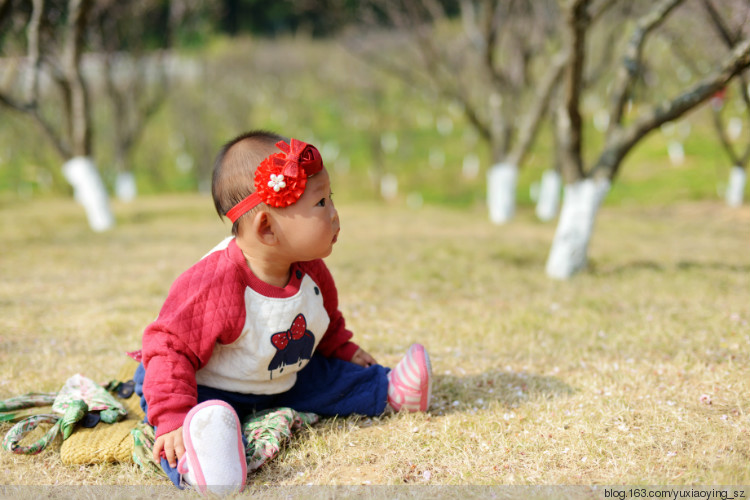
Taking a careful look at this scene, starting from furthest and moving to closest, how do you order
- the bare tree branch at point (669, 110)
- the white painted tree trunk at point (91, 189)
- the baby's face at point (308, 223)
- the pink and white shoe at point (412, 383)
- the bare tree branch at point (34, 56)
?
the white painted tree trunk at point (91, 189) < the bare tree branch at point (34, 56) < the bare tree branch at point (669, 110) < the pink and white shoe at point (412, 383) < the baby's face at point (308, 223)

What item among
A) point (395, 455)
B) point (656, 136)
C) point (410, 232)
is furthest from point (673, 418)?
point (656, 136)

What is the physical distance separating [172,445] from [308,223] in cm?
104

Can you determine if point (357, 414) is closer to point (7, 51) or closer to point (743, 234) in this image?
point (743, 234)

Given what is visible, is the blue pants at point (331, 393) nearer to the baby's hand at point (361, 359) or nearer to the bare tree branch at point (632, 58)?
the baby's hand at point (361, 359)

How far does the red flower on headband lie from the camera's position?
2.42 metres

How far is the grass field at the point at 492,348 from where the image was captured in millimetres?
2537

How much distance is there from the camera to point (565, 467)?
8.11ft

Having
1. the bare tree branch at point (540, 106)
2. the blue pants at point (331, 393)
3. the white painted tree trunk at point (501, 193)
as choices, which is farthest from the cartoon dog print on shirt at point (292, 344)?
the white painted tree trunk at point (501, 193)

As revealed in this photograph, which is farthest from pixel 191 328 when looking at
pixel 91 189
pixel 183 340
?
pixel 91 189

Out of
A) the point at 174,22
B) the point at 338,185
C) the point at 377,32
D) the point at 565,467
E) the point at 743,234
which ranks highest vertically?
the point at 174,22

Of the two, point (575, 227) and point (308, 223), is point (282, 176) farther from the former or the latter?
point (575, 227)

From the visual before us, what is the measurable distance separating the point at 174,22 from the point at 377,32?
673 centimetres

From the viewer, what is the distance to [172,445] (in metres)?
2.39

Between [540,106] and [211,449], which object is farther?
[540,106]
